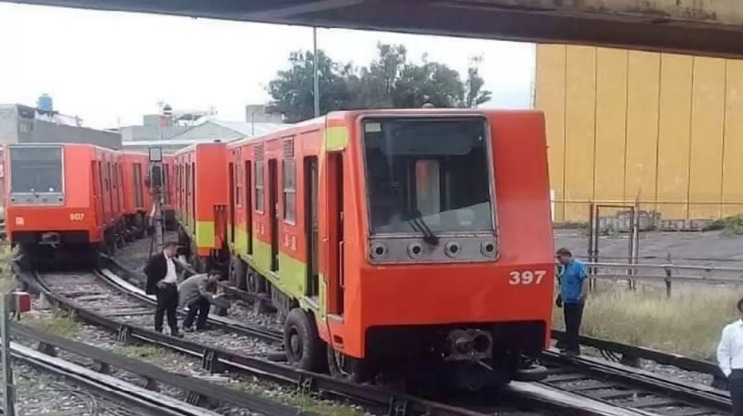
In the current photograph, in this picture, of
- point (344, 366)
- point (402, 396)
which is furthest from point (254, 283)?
point (402, 396)

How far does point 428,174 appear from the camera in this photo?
31.6 ft

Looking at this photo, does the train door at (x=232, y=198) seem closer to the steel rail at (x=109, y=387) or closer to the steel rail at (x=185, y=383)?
the steel rail at (x=185, y=383)

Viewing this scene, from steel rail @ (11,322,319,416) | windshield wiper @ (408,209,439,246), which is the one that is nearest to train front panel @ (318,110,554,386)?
windshield wiper @ (408,209,439,246)

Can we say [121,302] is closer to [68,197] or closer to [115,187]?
[68,197]

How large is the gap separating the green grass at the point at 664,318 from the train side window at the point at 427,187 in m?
4.93

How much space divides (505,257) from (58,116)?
2237 inches

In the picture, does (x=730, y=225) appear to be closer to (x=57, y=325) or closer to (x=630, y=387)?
(x=57, y=325)

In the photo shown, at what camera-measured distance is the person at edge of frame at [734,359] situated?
832 centimetres

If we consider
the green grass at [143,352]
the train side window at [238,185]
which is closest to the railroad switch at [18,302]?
the green grass at [143,352]

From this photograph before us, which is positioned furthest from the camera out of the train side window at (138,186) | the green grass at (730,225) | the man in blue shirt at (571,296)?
the train side window at (138,186)

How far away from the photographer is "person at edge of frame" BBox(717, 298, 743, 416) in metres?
8.32

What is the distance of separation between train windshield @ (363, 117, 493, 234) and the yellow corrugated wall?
27071 mm

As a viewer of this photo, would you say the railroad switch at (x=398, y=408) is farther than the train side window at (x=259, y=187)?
No

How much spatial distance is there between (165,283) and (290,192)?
343 centimetres
